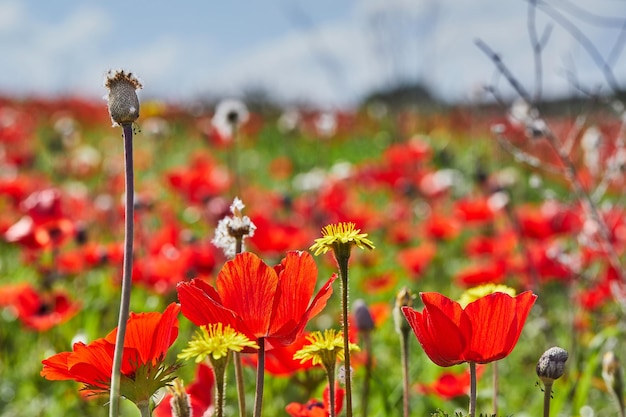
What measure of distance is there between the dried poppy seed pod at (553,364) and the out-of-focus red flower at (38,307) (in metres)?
1.55

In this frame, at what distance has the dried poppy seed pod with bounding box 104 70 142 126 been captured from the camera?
0.76 meters

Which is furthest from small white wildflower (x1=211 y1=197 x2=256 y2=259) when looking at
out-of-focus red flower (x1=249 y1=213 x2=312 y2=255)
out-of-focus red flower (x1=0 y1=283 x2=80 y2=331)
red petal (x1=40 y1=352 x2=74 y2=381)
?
out-of-focus red flower (x1=249 y1=213 x2=312 y2=255)

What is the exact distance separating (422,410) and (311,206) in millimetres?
1451

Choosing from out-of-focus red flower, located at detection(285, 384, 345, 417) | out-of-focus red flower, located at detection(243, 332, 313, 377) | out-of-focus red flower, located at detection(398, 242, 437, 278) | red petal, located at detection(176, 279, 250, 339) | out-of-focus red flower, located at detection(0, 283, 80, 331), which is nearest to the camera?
red petal, located at detection(176, 279, 250, 339)

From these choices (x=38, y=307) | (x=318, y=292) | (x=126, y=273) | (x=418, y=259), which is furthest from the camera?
(x=418, y=259)

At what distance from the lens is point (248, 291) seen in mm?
885

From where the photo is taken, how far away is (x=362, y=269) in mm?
3545

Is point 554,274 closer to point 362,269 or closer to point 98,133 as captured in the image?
point 362,269

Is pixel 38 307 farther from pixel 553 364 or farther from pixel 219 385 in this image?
pixel 553 364

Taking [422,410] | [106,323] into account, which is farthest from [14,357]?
[422,410]

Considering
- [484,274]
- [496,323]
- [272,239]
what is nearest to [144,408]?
[496,323]

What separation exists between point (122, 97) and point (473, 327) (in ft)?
1.40

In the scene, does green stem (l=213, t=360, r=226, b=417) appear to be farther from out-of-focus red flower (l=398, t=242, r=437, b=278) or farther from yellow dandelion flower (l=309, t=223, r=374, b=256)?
out-of-focus red flower (l=398, t=242, r=437, b=278)

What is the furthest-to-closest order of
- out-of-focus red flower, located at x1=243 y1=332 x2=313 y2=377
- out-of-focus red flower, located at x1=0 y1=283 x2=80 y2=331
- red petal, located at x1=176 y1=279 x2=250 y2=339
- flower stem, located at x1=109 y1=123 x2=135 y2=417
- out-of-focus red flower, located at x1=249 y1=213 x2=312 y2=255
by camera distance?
out-of-focus red flower, located at x1=249 y1=213 x2=312 y2=255 < out-of-focus red flower, located at x1=0 y1=283 x2=80 y2=331 < out-of-focus red flower, located at x1=243 y1=332 x2=313 y2=377 < red petal, located at x1=176 y1=279 x2=250 y2=339 < flower stem, located at x1=109 y1=123 x2=135 y2=417
